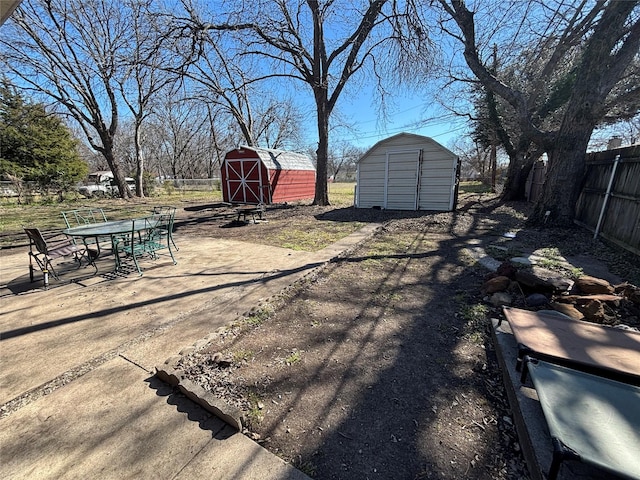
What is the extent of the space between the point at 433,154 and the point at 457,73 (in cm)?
541

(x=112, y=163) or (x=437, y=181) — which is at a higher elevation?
(x=112, y=163)

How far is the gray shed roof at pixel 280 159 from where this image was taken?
578 inches

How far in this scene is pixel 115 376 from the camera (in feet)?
7.28

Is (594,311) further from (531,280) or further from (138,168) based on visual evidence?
(138,168)

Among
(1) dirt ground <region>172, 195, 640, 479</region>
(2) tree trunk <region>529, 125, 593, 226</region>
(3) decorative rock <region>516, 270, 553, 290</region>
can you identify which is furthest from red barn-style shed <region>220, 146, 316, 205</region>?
(3) decorative rock <region>516, 270, 553, 290</region>

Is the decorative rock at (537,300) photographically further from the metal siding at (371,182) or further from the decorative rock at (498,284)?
the metal siding at (371,182)

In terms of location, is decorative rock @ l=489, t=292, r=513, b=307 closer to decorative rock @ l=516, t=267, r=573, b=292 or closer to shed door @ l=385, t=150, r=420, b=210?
decorative rock @ l=516, t=267, r=573, b=292

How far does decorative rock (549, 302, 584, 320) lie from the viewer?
2627mm

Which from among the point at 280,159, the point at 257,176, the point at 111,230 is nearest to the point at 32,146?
the point at 257,176

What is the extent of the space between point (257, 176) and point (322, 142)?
4137 millimetres

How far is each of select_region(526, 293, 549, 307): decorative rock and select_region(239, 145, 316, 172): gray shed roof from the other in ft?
43.7

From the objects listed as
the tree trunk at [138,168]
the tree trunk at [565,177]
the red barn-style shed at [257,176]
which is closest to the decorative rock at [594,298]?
the tree trunk at [565,177]

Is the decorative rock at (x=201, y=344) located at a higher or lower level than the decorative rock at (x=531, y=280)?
lower

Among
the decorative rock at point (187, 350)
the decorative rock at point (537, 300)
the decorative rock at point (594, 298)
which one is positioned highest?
the decorative rock at point (594, 298)
